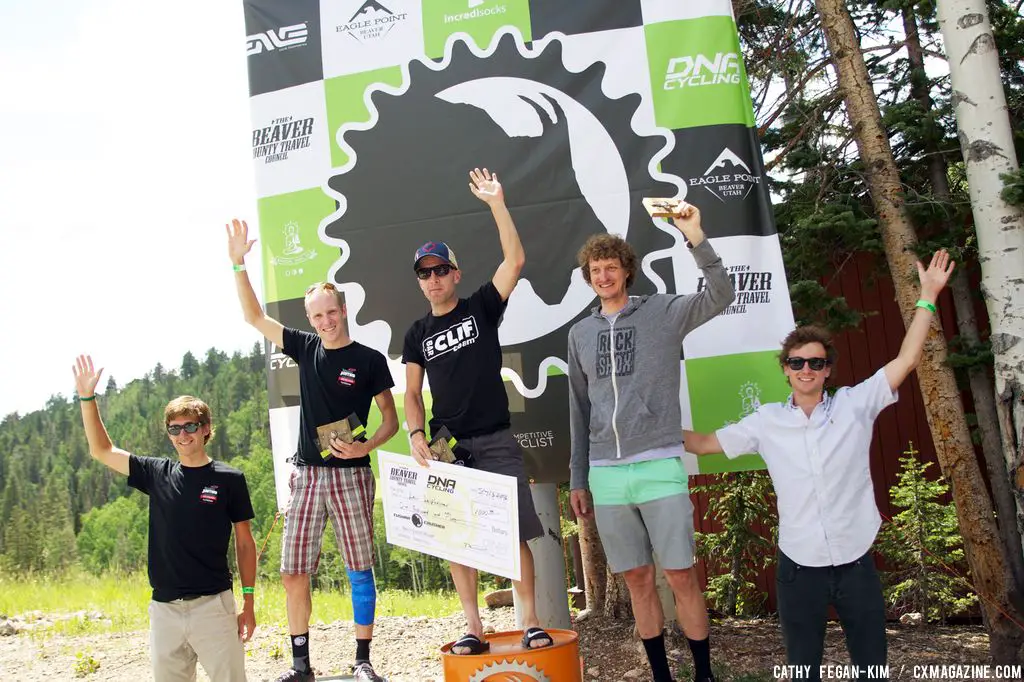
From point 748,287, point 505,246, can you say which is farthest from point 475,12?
point 748,287

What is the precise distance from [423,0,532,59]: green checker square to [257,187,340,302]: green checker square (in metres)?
1.14

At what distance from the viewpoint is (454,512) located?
379 cm

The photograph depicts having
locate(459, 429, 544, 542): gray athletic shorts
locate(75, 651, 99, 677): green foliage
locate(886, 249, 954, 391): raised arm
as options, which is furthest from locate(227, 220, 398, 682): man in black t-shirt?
locate(75, 651, 99, 677): green foliage

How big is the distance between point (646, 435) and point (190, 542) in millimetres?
1887

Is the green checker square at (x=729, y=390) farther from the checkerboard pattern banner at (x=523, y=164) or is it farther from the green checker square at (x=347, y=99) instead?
the green checker square at (x=347, y=99)

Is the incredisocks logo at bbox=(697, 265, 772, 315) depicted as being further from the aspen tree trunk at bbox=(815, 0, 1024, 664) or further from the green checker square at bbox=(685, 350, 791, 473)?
the aspen tree trunk at bbox=(815, 0, 1024, 664)

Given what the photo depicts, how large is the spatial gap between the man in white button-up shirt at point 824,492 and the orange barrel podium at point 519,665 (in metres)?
0.93

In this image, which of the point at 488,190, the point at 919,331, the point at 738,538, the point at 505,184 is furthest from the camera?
the point at 738,538

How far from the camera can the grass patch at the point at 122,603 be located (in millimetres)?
7820

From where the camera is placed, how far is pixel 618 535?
3.45m

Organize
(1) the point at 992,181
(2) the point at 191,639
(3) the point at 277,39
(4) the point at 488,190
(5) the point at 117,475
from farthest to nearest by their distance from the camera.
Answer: (5) the point at 117,475 → (3) the point at 277,39 → (1) the point at 992,181 → (4) the point at 488,190 → (2) the point at 191,639

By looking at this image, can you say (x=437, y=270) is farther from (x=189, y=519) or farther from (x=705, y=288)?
(x=189, y=519)

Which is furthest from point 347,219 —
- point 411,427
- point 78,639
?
point 78,639

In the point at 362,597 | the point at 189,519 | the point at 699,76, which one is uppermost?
the point at 699,76
